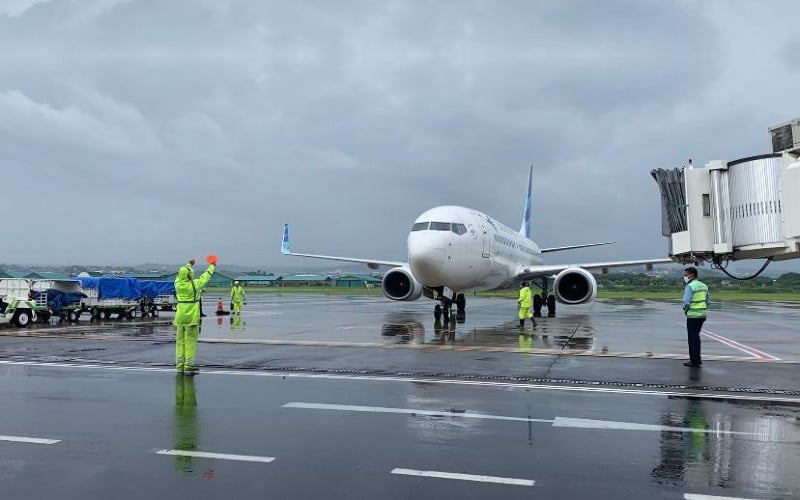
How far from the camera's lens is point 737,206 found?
A: 5.33m

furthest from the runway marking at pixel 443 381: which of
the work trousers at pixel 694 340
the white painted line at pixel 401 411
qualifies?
the work trousers at pixel 694 340

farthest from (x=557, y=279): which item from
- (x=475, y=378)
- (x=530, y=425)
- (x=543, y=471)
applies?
(x=543, y=471)

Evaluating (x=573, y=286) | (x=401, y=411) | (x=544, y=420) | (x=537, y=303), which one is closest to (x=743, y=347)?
(x=544, y=420)

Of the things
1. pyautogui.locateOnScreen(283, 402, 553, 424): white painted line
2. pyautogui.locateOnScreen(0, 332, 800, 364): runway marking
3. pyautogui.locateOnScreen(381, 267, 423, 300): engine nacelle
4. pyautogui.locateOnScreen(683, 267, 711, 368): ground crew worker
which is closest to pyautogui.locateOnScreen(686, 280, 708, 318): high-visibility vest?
pyautogui.locateOnScreen(683, 267, 711, 368): ground crew worker

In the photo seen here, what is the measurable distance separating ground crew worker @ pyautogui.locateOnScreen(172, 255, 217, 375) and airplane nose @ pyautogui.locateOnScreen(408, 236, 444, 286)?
8790 millimetres

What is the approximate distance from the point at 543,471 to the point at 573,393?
3553 millimetres

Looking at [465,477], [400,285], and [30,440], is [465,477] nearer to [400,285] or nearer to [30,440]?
[30,440]

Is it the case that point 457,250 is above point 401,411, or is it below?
above

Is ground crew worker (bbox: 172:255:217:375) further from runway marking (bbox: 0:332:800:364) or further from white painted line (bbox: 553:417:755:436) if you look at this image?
white painted line (bbox: 553:417:755:436)

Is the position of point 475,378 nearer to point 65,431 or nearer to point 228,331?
point 65,431

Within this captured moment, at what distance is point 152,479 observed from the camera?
4.83 metres

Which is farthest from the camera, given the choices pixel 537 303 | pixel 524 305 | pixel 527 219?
pixel 527 219

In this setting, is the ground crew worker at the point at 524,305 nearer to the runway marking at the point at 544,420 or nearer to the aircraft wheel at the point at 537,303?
the aircraft wheel at the point at 537,303

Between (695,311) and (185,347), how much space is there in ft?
27.9
